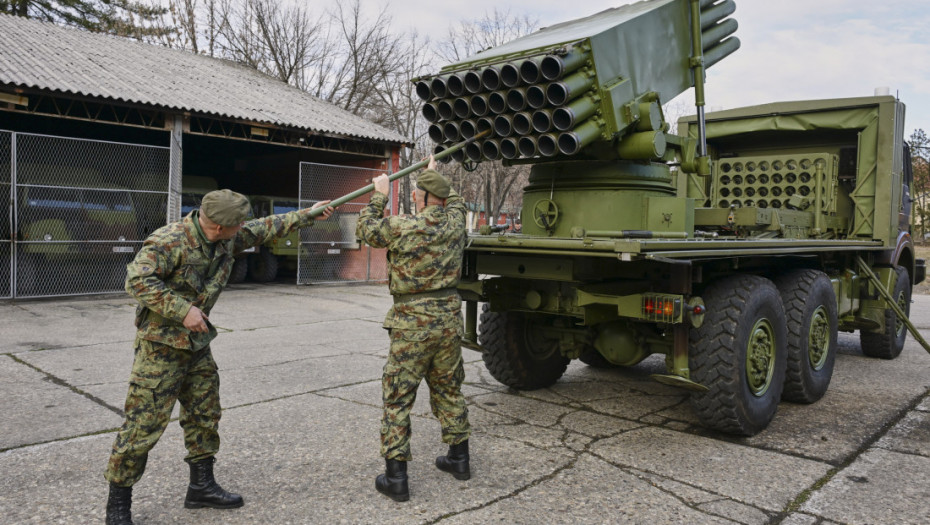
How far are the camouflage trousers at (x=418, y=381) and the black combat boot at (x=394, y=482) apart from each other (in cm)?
4

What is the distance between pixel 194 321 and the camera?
315 centimetres

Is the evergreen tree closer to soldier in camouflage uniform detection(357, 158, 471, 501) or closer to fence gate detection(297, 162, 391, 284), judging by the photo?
fence gate detection(297, 162, 391, 284)

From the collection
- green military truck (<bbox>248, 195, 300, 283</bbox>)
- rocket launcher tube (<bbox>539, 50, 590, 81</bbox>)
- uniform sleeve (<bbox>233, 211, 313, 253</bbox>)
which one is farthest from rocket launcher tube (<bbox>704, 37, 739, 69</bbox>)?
green military truck (<bbox>248, 195, 300, 283</bbox>)

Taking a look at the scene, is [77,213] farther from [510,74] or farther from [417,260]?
[417,260]

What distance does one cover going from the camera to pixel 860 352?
854 centimetres

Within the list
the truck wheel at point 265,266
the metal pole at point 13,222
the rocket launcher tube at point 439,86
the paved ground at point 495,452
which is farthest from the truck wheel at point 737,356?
the truck wheel at point 265,266

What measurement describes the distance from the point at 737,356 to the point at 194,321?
316cm

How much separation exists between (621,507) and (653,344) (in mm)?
1617

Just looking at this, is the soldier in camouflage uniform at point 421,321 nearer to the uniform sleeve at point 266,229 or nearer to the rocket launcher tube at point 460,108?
the uniform sleeve at point 266,229

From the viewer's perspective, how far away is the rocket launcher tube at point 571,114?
4566mm

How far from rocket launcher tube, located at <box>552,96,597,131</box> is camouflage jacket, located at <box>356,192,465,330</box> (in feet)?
3.91

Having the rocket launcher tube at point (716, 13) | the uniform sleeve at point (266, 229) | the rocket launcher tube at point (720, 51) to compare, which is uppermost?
the rocket launcher tube at point (716, 13)

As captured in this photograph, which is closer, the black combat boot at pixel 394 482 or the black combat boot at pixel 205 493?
the black combat boot at pixel 205 493

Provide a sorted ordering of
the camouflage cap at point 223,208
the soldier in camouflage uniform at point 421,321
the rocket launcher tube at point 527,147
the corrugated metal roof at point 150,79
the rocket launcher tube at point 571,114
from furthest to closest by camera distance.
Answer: the corrugated metal roof at point 150,79, the rocket launcher tube at point 527,147, the rocket launcher tube at point 571,114, the soldier in camouflage uniform at point 421,321, the camouflage cap at point 223,208
